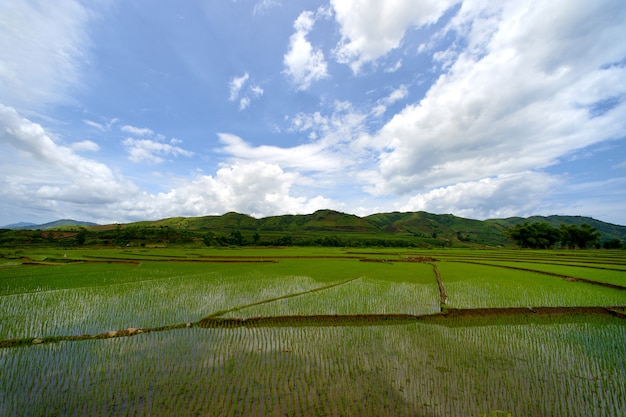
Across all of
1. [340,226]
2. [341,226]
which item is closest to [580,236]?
[341,226]

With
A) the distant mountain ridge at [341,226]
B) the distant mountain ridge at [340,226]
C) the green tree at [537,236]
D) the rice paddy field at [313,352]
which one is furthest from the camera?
the distant mountain ridge at [341,226]

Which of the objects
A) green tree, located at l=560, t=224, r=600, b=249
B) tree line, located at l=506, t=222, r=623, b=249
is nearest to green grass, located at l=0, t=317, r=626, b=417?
tree line, located at l=506, t=222, r=623, b=249

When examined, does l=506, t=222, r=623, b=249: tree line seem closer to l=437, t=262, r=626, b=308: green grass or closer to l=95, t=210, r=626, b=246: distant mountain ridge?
l=437, t=262, r=626, b=308: green grass

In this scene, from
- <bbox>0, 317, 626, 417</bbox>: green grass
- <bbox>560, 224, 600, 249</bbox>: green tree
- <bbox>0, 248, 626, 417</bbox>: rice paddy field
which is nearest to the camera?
<bbox>0, 317, 626, 417</bbox>: green grass

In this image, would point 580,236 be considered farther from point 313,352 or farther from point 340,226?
point 340,226

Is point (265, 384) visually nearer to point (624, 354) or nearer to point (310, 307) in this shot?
point (310, 307)

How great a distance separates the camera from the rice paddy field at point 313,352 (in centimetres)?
579

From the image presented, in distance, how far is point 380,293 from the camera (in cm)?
1534

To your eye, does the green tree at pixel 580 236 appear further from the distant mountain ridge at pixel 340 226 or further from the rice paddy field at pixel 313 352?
the distant mountain ridge at pixel 340 226

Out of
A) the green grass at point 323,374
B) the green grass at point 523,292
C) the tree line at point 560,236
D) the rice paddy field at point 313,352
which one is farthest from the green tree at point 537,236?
the green grass at point 323,374

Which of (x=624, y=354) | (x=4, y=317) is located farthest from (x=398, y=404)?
(x=4, y=317)

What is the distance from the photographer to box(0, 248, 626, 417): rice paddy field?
579 cm

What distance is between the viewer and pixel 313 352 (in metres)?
8.14

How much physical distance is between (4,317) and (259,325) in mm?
11246
